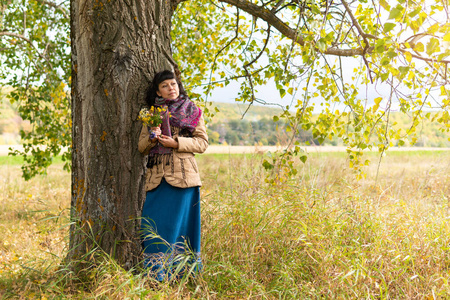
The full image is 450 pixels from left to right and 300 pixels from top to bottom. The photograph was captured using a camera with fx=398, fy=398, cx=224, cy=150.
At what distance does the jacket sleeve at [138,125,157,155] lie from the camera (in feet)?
9.75

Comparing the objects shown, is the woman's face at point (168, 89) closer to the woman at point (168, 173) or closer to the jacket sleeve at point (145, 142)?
the woman at point (168, 173)

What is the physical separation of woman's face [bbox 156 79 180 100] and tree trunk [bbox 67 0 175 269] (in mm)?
149

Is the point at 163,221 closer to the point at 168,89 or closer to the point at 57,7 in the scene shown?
the point at 168,89

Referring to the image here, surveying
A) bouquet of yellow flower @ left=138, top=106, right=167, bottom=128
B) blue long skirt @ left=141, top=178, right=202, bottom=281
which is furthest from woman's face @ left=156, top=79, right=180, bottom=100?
blue long skirt @ left=141, top=178, right=202, bottom=281

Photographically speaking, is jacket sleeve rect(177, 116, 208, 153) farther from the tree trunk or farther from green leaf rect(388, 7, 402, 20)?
green leaf rect(388, 7, 402, 20)

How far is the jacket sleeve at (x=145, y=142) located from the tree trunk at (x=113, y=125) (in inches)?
2.9

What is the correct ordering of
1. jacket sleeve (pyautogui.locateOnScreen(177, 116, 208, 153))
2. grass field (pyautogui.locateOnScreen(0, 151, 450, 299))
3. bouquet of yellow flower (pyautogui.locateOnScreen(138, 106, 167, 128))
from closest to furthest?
grass field (pyautogui.locateOnScreen(0, 151, 450, 299)) → bouquet of yellow flower (pyautogui.locateOnScreen(138, 106, 167, 128)) → jacket sleeve (pyautogui.locateOnScreen(177, 116, 208, 153))

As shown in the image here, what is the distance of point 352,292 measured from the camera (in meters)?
2.72

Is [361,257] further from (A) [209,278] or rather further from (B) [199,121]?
(B) [199,121]

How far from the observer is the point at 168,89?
10.0 ft

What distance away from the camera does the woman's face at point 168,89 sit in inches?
120

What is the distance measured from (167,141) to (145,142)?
0.16m

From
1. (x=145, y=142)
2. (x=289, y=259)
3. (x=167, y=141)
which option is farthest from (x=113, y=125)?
(x=289, y=259)

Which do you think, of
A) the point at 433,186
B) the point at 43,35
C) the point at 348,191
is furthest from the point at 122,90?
the point at 433,186
